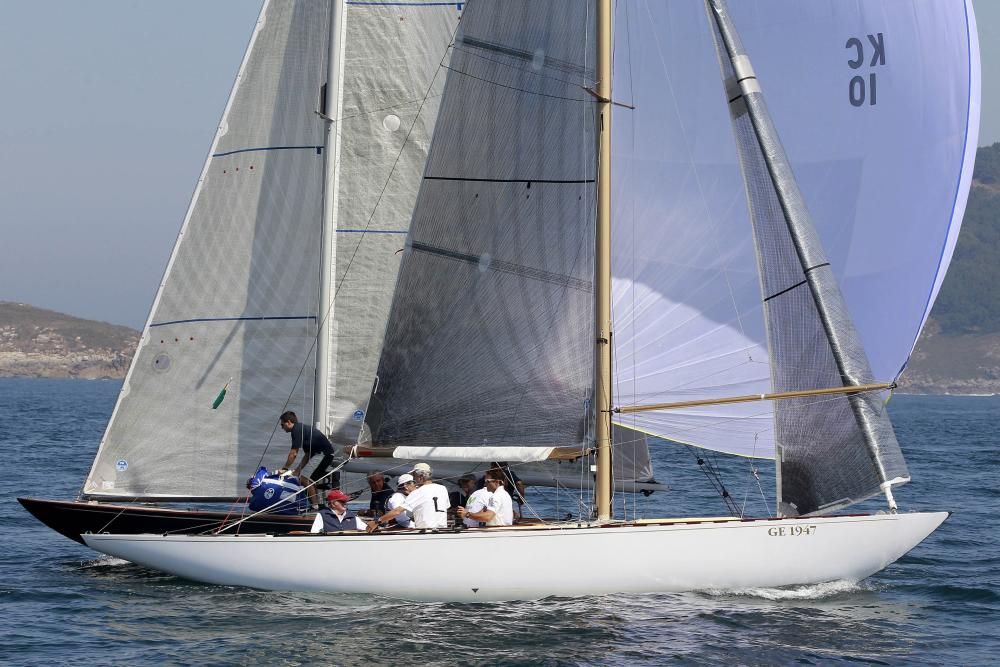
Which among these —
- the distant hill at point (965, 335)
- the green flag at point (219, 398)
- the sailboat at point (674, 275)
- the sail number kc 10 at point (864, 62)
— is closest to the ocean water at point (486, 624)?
the sailboat at point (674, 275)

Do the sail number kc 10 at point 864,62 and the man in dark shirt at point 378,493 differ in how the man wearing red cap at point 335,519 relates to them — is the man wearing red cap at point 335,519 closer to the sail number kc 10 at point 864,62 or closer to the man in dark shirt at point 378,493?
the man in dark shirt at point 378,493

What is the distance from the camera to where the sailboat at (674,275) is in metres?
12.9

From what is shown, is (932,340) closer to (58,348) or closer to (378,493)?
(58,348)

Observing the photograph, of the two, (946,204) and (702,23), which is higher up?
(702,23)

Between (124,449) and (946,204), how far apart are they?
359 inches

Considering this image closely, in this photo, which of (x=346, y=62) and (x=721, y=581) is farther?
(x=346, y=62)

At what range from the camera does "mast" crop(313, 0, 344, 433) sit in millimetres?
15789

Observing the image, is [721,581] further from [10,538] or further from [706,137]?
[10,538]

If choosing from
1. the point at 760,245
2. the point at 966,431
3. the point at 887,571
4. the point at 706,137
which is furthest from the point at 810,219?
the point at 966,431

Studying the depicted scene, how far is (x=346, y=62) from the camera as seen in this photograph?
16.1 m

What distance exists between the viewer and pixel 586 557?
12531 millimetres

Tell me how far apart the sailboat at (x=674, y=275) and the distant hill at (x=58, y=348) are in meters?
124

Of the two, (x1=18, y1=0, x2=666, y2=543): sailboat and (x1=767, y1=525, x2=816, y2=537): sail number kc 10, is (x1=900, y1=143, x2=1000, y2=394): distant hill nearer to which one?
(x1=18, y1=0, x2=666, y2=543): sailboat

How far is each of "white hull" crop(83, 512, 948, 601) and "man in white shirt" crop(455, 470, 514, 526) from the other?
0.57 meters
